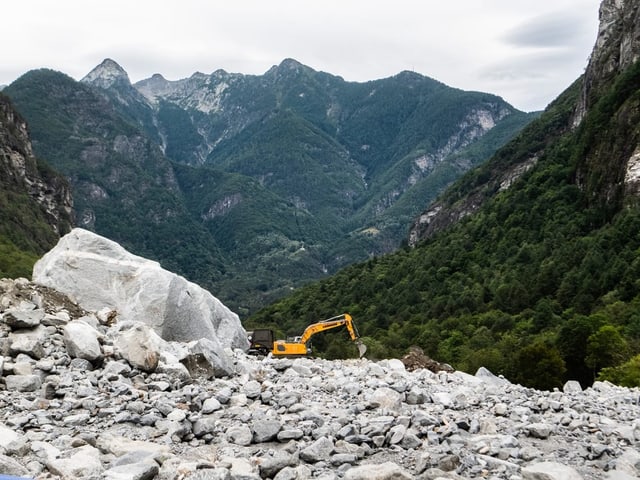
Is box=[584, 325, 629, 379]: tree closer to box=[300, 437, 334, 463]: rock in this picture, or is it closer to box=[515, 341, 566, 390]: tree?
box=[515, 341, 566, 390]: tree

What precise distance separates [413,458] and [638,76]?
12838 centimetres

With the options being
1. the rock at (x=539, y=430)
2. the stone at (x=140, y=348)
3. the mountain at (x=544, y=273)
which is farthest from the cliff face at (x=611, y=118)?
the stone at (x=140, y=348)

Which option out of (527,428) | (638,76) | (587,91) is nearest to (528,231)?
(638,76)

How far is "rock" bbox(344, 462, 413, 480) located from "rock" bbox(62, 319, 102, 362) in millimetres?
9546

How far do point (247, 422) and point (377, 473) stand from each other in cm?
474

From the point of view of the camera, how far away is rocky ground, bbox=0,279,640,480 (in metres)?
11.4

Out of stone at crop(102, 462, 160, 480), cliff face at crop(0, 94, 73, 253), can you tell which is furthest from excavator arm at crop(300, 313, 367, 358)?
cliff face at crop(0, 94, 73, 253)

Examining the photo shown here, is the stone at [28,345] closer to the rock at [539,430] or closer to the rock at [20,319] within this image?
the rock at [20,319]

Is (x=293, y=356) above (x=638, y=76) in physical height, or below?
below

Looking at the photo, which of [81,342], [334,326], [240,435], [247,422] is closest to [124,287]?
[81,342]

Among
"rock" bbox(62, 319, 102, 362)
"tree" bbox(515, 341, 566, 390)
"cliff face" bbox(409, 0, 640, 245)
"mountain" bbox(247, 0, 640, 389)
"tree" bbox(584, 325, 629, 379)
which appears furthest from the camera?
"cliff face" bbox(409, 0, 640, 245)

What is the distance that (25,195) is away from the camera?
184125 millimetres

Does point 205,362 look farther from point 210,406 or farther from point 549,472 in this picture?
point 549,472

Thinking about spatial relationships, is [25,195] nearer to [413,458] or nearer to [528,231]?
[528,231]
